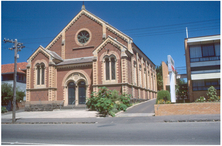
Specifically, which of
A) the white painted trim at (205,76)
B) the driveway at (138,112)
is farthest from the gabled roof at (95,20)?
the driveway at (138,112)

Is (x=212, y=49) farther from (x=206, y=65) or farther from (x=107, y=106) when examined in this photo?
(x=107, y=106)

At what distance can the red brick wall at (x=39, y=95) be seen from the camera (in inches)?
1240

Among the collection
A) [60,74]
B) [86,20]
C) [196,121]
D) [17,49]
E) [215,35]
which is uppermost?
[86,20]

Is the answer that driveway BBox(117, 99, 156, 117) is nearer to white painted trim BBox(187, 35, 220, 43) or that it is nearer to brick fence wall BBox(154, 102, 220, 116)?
brick fence wall BBox(154, 102, 220, 116)

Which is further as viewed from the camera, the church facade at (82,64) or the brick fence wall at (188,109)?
the church facade at (82,64)

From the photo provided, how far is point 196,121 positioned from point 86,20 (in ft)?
84.3

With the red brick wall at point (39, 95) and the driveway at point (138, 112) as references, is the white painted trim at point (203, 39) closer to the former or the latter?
the driveway at point (138, 112)

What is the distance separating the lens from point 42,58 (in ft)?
107

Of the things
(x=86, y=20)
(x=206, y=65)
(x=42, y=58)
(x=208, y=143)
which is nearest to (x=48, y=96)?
(x=42, y=58)

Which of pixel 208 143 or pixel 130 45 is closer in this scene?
pixel 208 143

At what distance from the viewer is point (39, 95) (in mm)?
31812

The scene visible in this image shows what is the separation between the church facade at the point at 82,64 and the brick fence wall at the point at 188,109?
9843 mm

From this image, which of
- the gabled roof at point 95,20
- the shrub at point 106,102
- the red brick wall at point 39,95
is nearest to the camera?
the shrub at point 106,102

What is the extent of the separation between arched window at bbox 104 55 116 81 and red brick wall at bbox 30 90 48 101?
1034 centimetres
